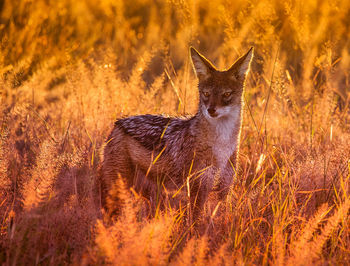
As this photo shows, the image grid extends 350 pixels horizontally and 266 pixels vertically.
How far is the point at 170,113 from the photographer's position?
594cm

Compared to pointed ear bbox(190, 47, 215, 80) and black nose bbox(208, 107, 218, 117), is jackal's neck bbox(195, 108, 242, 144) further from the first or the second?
pointed ear bbox(190, 47, 215, 80)

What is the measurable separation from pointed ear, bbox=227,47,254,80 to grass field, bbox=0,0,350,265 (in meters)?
0.31

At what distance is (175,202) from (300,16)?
3225 millimetres

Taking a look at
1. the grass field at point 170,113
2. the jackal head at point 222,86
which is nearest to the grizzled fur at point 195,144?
the jackal head at point 222,86

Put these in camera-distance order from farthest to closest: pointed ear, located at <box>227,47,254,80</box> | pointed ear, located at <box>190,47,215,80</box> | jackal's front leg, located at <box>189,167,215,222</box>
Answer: pointed ear, located at <box>190,47,215,80</box> → pointed ear, located at <box>227,47,254,80</box> → jackal's front leg, located at <box>189,167,215,222</box>

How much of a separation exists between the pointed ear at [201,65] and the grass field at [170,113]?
22.3 inches

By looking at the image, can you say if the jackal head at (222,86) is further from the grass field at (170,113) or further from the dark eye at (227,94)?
the grass field at (170,113)

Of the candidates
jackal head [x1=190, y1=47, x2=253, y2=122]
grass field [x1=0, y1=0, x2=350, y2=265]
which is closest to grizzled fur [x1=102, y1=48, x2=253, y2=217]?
jackal head [x1=190, y1=47, x2=253, y2=122]

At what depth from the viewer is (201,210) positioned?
389 centimetres

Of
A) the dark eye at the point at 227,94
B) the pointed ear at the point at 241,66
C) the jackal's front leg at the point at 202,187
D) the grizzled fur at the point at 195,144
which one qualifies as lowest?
the jackal's front leg at the point at 202,187

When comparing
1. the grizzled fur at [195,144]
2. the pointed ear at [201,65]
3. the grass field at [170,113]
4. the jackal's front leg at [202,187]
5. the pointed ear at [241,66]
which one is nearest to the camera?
the grass field at [170,113]

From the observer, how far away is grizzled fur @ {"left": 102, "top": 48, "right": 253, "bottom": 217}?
4090 mm

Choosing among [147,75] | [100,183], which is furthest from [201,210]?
[147,75]

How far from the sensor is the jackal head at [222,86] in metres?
4.15
